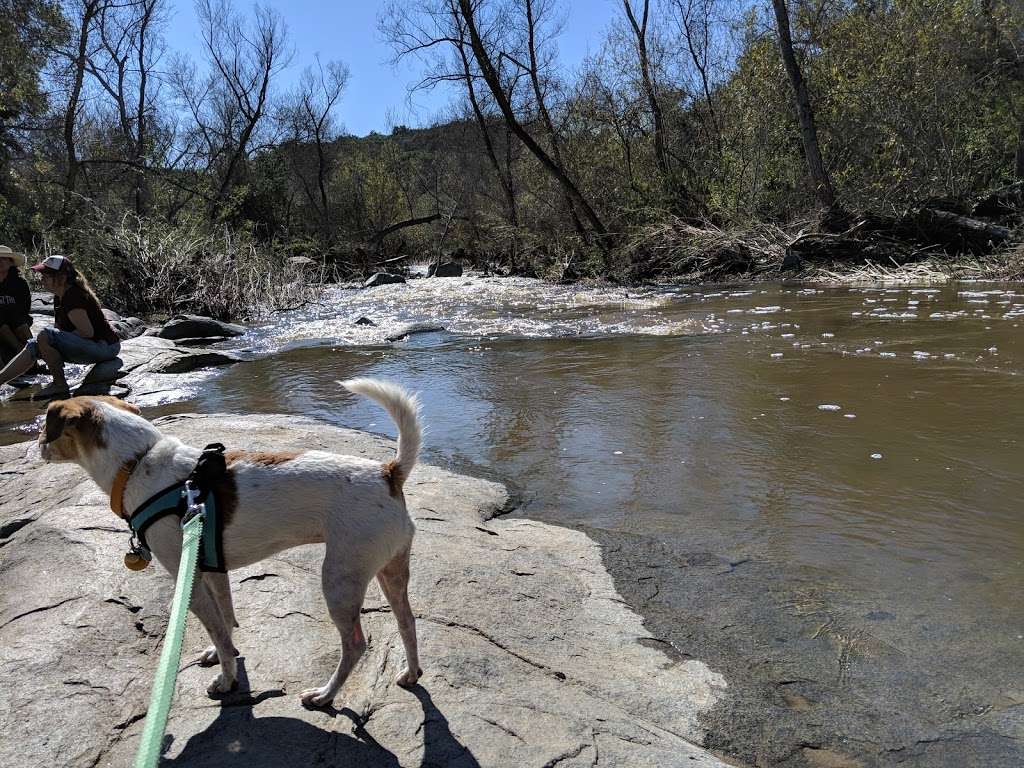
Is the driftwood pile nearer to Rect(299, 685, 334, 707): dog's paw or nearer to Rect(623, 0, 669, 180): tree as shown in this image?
Rect(623, 0, 669, 180): tree

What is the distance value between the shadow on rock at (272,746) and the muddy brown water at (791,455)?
1.21 m

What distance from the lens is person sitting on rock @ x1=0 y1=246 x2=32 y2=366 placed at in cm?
850

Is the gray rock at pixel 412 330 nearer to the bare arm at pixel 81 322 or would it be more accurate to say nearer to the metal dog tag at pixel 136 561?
the bare arm at pixel 81 322

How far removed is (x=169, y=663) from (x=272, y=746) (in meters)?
0.69

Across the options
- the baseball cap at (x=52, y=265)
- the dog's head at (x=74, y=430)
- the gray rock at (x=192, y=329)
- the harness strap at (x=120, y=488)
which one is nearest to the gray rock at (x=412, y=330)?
the gray rock at (x=192, y=329)

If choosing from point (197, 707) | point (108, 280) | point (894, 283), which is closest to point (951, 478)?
point (197, 707)

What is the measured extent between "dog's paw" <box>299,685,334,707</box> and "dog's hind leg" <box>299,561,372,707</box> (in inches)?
0.8

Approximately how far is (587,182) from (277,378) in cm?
1599

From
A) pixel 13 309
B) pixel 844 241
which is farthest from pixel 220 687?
pixel 844 241

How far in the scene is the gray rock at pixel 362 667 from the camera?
2154 mm

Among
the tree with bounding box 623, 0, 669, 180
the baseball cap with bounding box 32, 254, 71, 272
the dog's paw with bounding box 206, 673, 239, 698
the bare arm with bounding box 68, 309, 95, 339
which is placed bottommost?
the dog's paw with bounding box 206, 673, 239, 698

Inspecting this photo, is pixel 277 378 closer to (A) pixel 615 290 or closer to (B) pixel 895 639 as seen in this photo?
(B) pixel 895 639

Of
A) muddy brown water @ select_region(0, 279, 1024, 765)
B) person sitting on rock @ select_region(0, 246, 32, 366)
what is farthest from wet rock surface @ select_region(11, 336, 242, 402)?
person sitting on rock @ select_region(0, 246, 32, 366)

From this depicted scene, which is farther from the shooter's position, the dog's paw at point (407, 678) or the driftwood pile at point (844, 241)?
the driftwood pile at point (844, 241)
